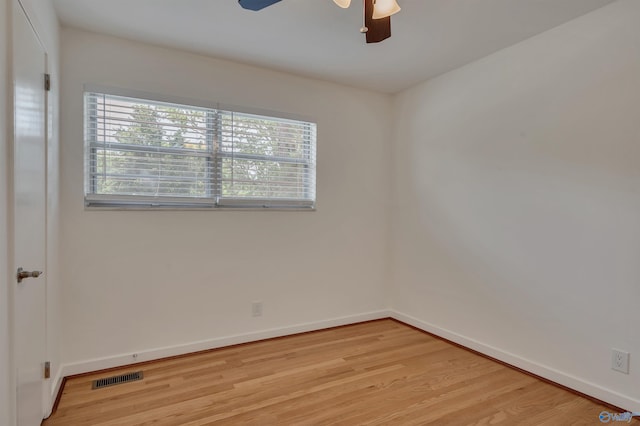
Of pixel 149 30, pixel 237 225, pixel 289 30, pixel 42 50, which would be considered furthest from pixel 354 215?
pixel 42 50

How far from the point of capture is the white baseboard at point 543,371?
7.11 ft

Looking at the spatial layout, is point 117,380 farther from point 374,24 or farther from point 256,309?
point 374,24

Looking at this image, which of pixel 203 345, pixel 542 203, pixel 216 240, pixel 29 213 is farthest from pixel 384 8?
pixel 203 345

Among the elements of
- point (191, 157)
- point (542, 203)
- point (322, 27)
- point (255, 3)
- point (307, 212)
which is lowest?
point (307, 212)

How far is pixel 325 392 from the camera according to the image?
235 cm

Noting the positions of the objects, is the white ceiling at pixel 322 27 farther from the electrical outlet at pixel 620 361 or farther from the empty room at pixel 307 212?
the electrical outlet at pixel 620 361

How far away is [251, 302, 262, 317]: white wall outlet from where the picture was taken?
3.21 m

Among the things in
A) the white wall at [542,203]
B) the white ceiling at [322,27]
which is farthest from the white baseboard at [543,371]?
the white ceiling at [322,27]

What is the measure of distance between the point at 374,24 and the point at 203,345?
2.74 meters

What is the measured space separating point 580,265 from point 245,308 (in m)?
2.63

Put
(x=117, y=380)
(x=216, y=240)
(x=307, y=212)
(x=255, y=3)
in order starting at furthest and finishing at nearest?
(x=307, y=212)
(x=216, y=240)
(x=117, y=380)
(x=255, y=3)

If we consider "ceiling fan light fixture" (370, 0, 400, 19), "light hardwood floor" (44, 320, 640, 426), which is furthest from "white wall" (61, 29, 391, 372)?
A: "ceiling fan light fixture" (370, 0, 400, 19)

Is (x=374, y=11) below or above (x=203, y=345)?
above

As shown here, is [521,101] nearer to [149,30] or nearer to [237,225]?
[237,225]
